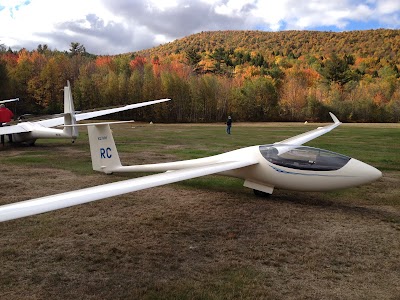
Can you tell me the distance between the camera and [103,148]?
1091 centimetres

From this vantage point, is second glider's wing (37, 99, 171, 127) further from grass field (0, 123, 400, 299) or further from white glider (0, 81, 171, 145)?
grass field (0, 123, 400, 299)

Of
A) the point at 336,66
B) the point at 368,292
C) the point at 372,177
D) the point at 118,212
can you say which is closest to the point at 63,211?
the point at 118,212

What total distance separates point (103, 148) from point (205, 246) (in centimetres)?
577

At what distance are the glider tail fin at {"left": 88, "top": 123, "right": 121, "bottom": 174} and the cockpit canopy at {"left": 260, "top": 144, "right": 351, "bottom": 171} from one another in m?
4.85

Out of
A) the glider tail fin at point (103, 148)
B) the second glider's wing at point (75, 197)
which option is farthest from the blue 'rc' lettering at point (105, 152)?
the second glider's wing at point (75, 197)

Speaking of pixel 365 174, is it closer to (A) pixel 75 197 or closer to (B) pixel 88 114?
(A) pixel 75 197

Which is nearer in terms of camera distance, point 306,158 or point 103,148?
point 306,158

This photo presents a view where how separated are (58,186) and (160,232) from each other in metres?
5.01

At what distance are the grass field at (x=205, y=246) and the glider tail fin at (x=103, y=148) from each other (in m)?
1.41

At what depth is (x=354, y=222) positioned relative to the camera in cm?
789

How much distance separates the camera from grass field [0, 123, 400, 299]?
499 centimetres

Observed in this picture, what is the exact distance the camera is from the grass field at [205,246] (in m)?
4.99

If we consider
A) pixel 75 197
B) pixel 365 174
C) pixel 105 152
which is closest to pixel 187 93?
pixel 105 152

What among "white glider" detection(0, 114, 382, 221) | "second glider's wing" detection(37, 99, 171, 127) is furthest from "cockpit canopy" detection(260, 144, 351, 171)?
"second glider's wing" detection(37, 99, 171, 127)
